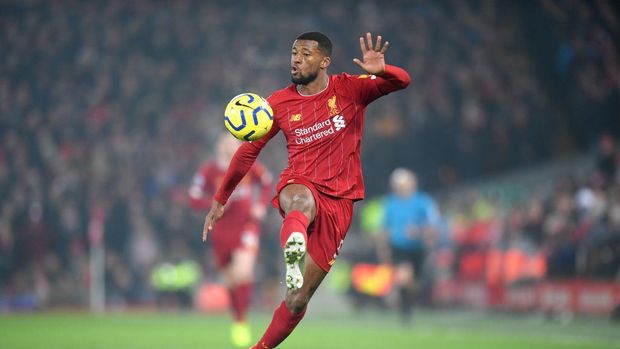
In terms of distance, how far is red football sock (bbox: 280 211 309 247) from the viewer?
745cm

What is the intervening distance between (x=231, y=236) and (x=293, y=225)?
23.4 ft

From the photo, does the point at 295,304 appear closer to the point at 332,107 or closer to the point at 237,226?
the point at 332,107

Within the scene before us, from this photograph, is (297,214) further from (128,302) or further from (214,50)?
(214,50)

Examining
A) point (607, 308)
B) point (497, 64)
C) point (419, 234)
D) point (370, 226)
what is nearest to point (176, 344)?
point (419, 234)

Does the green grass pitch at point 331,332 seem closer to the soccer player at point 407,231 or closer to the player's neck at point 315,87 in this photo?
the soccer player at point 407,231

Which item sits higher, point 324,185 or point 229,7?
point 229,7

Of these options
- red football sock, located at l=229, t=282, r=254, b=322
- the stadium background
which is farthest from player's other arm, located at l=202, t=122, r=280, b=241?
the stadium background

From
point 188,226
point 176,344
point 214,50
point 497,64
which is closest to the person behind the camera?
Result: point 176,344

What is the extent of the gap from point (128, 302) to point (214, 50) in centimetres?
667

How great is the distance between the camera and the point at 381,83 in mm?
8156

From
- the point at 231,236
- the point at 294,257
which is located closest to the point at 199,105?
the point at 231,236

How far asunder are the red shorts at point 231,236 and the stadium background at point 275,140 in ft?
19.4

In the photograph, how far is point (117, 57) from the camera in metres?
27.4

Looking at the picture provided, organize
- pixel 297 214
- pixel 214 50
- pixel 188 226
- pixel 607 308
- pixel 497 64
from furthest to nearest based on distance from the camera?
pixel 214 50 < pixel 188 226 < pixel 497 64 < pixel 607 308 < pixel 297 214
